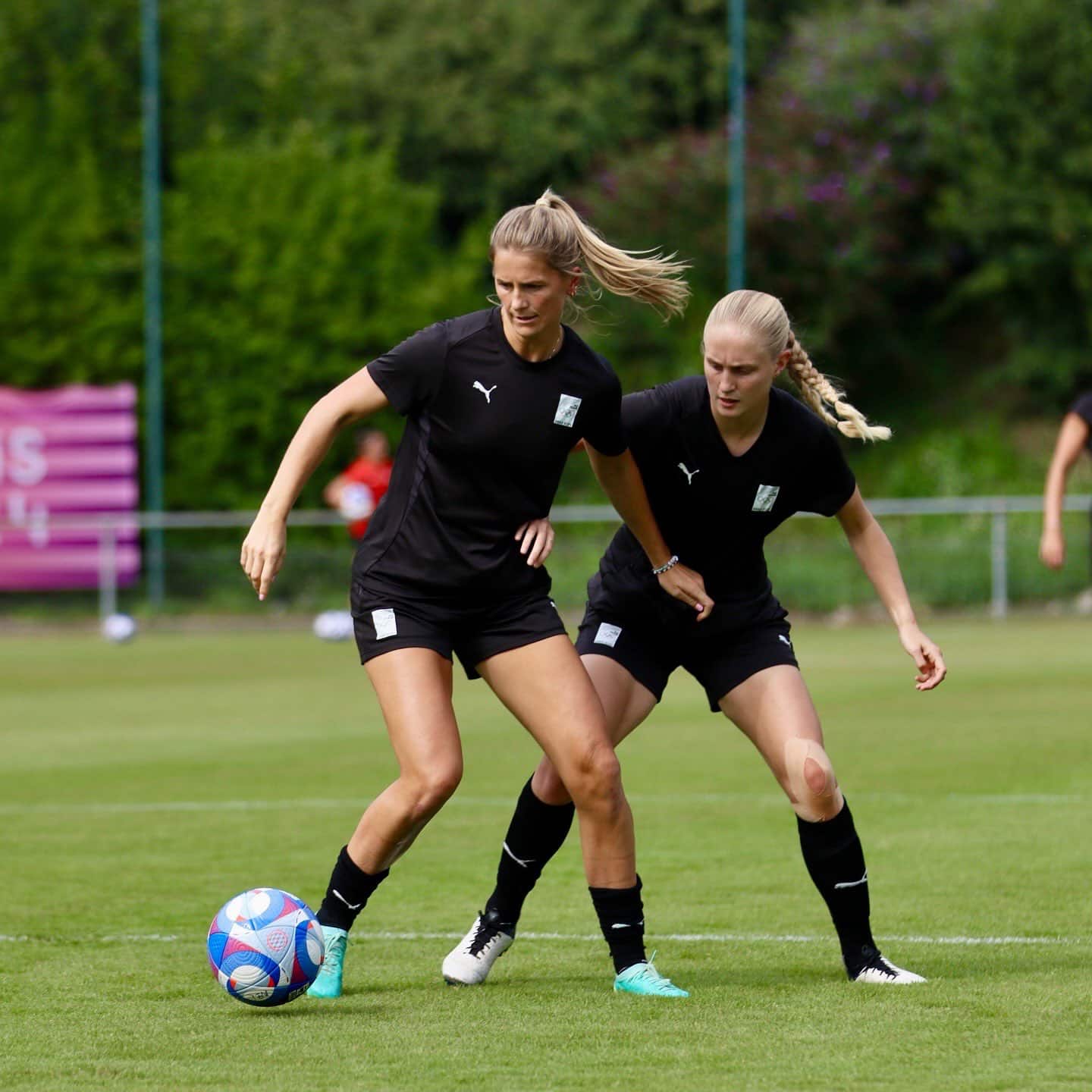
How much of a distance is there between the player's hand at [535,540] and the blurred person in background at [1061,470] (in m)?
4.35

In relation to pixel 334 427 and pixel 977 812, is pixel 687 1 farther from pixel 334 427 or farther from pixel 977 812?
pixel 334 427

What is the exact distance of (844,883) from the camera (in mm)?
5699

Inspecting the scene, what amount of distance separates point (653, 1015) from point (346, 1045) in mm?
807

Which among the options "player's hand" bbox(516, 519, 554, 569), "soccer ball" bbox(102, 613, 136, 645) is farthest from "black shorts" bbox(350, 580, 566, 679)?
"soccer ball" bbox(102, 613, 136, 645)

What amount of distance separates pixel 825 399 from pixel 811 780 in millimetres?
1159

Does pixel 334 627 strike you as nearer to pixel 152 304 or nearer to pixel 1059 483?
pixel 152 304

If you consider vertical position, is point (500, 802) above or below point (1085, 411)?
below

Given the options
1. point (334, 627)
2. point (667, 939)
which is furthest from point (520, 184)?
point (667, 939)

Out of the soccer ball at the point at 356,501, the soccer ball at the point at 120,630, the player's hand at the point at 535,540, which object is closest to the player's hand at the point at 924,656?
the player's hand at the point at 535,540

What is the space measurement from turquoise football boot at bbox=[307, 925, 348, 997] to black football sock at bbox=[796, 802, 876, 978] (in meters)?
1.30

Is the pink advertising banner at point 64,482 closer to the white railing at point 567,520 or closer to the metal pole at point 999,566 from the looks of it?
the white railing at point 567,520

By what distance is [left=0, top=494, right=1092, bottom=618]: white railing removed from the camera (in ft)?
82.3

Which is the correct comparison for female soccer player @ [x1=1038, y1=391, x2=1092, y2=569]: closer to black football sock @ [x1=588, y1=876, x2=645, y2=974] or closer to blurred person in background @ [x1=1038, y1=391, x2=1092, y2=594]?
blurred person in background @ [x1=1038, y1=391, x2=1092, y2=594]

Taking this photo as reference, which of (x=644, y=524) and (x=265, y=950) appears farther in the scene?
(x=644, y=524)
